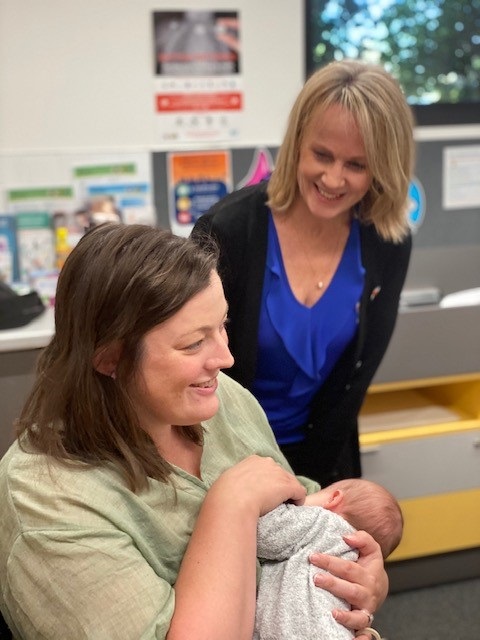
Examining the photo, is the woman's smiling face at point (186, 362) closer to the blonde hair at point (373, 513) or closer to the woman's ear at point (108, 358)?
the woman's ear at point (108, 358)

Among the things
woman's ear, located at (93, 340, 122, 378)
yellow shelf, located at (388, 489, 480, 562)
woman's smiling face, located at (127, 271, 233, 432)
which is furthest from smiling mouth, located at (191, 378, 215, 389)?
yellow shelf, located at (388, 489, 480, 562)

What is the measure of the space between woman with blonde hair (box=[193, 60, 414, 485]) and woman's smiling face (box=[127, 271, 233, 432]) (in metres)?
0.52

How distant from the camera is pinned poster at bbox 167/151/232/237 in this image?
2461 mm

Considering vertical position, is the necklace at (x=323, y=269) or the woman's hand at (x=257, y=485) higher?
the necklace at (x=323, y=269)

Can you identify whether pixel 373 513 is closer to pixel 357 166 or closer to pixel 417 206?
pixel 357 166

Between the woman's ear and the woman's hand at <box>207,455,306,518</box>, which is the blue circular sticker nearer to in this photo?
the woman's hand at <box>207,455,306,518</box>

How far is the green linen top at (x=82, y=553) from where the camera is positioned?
35.8 inches

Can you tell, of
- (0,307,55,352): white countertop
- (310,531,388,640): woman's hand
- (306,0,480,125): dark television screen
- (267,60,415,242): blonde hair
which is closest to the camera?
(310,531,388,640): woman's hand

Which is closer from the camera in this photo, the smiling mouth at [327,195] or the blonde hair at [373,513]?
the blonde hair at [373,513]

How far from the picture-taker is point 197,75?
2.40m

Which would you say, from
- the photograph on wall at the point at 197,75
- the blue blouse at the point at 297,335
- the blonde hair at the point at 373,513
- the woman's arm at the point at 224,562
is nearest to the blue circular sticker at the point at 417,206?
the photograph on wall at the point at 197,75

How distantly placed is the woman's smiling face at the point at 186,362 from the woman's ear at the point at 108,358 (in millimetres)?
33

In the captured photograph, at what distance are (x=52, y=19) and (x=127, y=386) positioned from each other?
5.17 ft

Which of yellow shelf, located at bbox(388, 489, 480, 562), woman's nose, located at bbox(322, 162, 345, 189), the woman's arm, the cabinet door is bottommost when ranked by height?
yellow shelf, located at bbox(388, 489, 480, 562)
